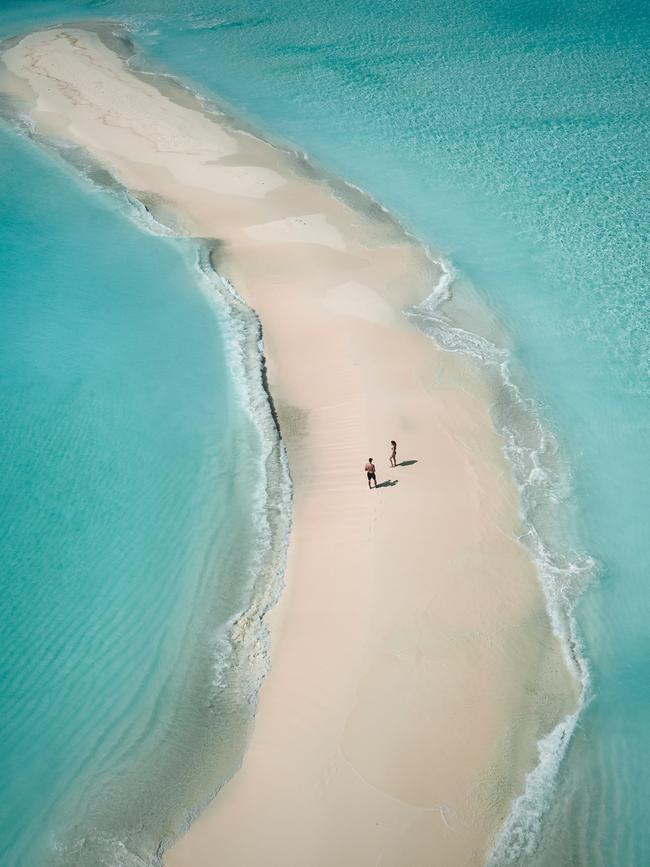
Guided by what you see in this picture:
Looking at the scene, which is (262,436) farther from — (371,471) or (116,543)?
(116,543)

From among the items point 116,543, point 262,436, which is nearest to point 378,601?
point 262,436

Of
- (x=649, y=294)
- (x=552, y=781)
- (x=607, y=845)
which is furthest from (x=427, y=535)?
(x=649, y=294)

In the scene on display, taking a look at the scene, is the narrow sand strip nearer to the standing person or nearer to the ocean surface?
the standing person

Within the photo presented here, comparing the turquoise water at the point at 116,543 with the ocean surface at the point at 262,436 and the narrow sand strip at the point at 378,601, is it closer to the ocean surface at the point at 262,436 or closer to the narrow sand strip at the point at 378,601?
the ocean surface at the point at 262,436

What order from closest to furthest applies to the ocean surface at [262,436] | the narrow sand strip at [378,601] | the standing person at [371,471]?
the narrow sand strip at [378,601] → the ocean surface at [262,436] → the standing person at [371,471]

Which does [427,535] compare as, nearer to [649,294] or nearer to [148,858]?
[148,858]

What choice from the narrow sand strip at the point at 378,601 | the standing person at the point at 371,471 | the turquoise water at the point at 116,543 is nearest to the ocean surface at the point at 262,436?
the turquoise water at the point at 116,543

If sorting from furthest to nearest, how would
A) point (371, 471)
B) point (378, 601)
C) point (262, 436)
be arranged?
1. point (262, 436)
2. point (371, 471)
3. point (378, 601)
